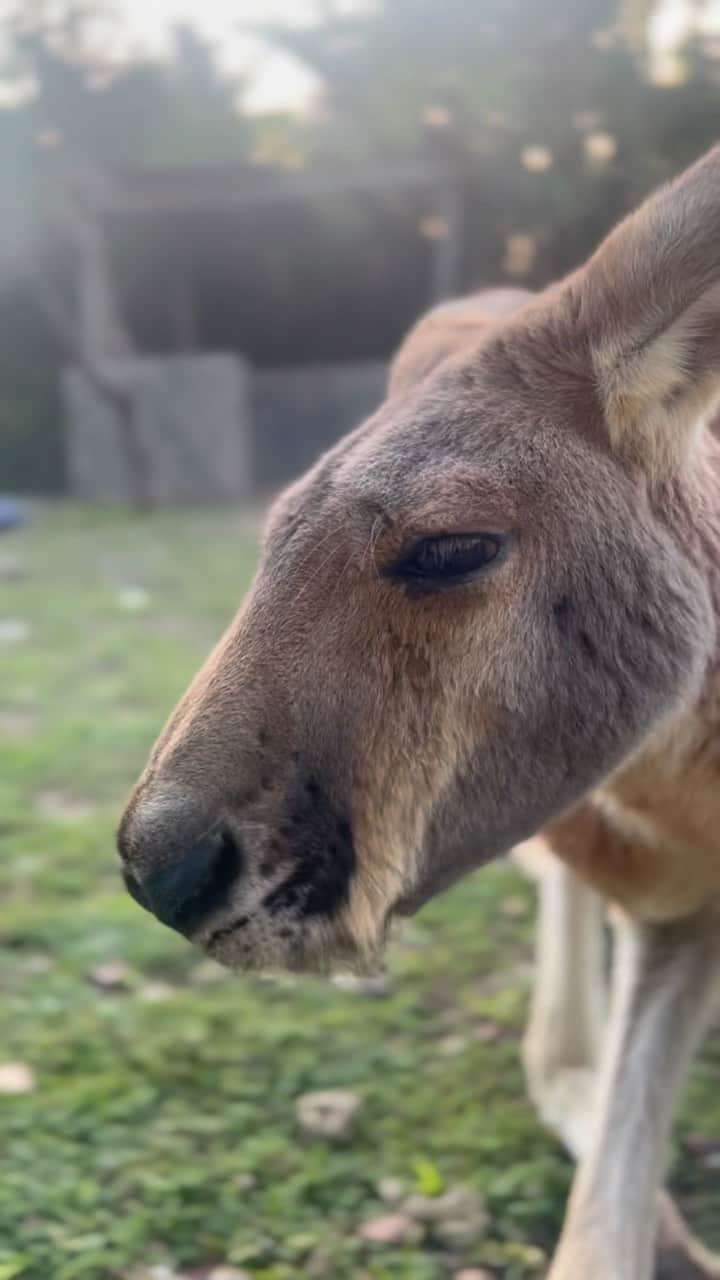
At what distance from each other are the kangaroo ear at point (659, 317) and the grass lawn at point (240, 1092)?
86 centimetres

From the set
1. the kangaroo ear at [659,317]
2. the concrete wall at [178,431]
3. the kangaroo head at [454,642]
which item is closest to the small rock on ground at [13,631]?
the kangaroo head at [454,642]

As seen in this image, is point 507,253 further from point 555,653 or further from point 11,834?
point 555,653

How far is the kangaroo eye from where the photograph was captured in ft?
4.85

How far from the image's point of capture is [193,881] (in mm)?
1404

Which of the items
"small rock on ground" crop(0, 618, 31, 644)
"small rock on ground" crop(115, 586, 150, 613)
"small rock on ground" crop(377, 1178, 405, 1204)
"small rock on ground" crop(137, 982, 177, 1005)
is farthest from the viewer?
"small rock on ground" crop(115, 586, 150, 613)

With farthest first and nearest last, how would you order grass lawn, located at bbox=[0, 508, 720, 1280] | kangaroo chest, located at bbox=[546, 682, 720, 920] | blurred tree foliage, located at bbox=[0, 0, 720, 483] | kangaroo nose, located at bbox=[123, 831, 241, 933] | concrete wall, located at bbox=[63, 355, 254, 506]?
concrete wall, located at bbox=[63, 355, 254, 506], blurred tree foliage, located at bbox=[0, 0, 720, 483], grass lawn, located at bbox=[0, 508, 720, 1280], kangaroo chest, located at bbox=[546, 682, 720, 920], kangaroo nose, located at bbox=[123, 831, 241, 933]

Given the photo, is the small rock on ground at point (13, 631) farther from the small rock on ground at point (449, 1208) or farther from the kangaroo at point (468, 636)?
the kangaroo at point (468, 636)

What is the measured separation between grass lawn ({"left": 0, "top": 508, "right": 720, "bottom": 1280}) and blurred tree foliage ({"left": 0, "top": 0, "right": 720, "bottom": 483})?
7596 mm

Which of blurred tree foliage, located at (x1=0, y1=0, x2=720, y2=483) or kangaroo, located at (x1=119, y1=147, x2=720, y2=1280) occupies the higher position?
blurred tree foliage, located at (x1=0, y1=0, x2=720, y2=483)

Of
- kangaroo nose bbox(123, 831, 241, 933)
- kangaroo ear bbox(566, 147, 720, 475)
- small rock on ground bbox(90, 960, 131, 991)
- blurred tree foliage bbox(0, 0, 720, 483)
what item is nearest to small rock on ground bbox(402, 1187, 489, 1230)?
kangaroo nose bbox(123, 831, 241, 933)

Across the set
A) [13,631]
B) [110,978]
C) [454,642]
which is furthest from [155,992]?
[13,631]

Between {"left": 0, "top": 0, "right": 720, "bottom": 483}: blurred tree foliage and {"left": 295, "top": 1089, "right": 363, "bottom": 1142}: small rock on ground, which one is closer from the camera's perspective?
{"left": 295, "top": 1089, "right": 363, "bottom": 1142}: small rock on ground

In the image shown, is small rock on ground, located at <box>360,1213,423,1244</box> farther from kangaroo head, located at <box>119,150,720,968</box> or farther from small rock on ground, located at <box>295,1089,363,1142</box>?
kangaroo head, located at <box>119,150,720,968</box>

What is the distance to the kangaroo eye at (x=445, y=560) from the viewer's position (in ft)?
4.85
